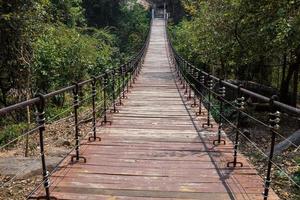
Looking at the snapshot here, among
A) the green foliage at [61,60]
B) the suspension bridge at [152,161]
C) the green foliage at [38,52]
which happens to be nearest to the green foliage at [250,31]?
the suspension bridge at [152,161]

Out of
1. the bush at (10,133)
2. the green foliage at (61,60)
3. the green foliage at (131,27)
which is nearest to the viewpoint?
the bush at (10,133)

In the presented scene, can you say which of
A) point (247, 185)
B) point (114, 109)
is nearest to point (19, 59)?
point (114, 109)

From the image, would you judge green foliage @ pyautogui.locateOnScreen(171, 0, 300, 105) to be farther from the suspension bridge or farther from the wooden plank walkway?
the wooden plank walkway

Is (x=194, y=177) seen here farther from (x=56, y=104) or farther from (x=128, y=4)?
(x=128, y=4)

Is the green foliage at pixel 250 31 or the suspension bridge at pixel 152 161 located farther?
the green foliage at pixel 250 31

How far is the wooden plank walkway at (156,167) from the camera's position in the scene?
4289 millimetres

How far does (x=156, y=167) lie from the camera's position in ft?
16.7

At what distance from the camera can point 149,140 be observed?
6492mm

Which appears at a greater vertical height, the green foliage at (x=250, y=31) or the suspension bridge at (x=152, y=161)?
the green foliage at (x=250, y=31)

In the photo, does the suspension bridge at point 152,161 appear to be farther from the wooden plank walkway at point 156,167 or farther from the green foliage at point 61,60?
the green foliage at point 61,60

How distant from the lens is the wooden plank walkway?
4289mm

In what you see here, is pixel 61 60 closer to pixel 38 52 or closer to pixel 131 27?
pixel 38 52

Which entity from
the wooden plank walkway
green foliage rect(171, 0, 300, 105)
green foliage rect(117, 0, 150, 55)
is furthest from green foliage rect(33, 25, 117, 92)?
green foliage rect(117, 0, 150, 55)

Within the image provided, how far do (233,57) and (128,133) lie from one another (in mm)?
8470
